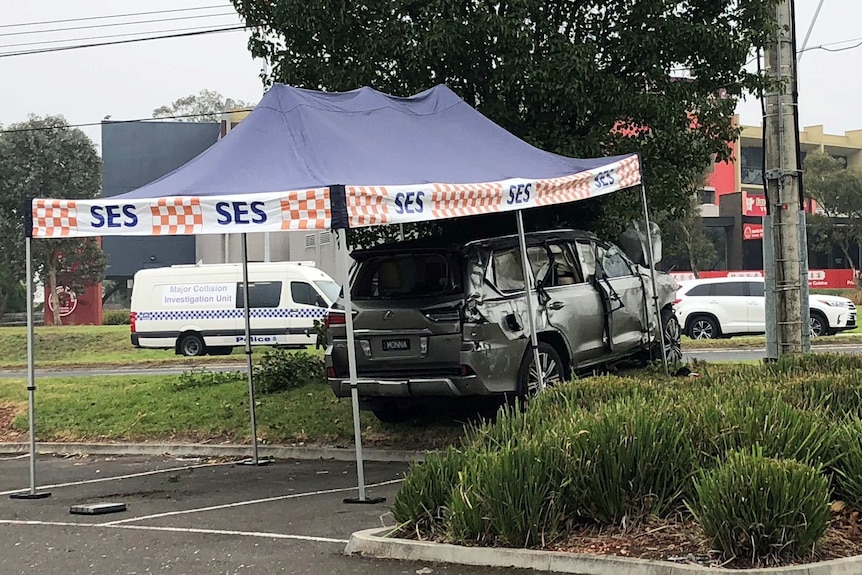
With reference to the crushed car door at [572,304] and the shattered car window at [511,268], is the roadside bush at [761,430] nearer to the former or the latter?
the shattered car window at [511,268]

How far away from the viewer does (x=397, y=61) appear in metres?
13.2

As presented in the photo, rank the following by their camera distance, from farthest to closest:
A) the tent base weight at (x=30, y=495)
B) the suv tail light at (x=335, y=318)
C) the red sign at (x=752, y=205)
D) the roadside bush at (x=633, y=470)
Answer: the red sign at (x=752, y=205) < the suv tail light at (x=335, y=318) < the tent base weight at (x=30, y=495) < the roadside bush at (x=633, y=470)

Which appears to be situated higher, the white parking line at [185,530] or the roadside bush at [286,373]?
the roadside bush at [286,373]

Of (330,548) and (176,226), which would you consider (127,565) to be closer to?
(330,548)

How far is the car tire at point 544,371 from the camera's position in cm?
1066

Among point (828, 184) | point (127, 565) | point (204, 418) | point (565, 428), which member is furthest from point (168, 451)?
point (828, 184)

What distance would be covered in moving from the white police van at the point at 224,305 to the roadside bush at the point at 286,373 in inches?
470

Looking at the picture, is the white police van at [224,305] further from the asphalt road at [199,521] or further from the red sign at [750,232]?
the red sign at [750,232]

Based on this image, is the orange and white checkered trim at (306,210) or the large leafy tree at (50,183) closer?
the orange and white checkered trim at (306,210)

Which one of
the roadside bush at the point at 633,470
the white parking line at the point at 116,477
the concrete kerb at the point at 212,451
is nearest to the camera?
the roadside bush at the point at 633,470

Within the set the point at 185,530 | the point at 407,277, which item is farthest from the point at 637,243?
the point at 185,530

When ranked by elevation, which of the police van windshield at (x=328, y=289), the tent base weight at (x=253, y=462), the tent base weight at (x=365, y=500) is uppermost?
the police van windshield at (x=328, y=289)

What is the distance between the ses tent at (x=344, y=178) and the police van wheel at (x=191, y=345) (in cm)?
1636

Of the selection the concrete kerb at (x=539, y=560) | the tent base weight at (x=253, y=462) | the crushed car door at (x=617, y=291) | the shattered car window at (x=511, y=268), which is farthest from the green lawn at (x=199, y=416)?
the concrete kerb at (x=539, y=560)
